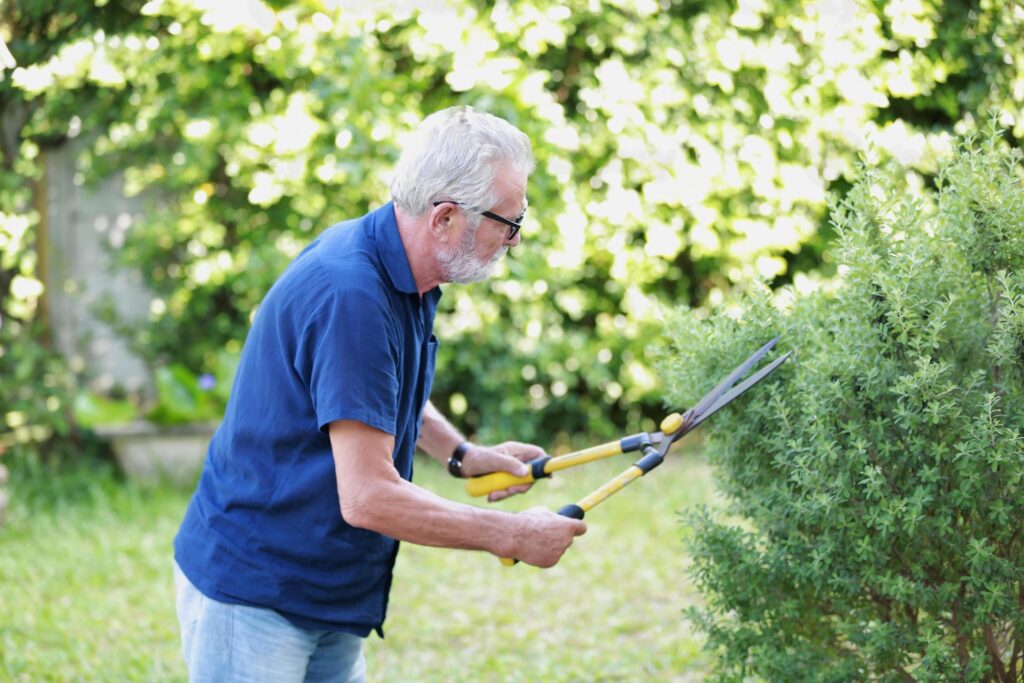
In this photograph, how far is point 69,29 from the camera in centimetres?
299

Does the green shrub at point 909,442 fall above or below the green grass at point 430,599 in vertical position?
above

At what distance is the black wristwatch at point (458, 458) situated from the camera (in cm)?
250

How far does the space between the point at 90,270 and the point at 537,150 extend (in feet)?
10.3

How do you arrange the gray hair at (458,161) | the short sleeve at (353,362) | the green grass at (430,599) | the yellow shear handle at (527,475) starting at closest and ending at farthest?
the short sleeve at (353,362) < the gray hair at (458,161) < the yellow shear handle at (527,475) < the green grass at (430,599)

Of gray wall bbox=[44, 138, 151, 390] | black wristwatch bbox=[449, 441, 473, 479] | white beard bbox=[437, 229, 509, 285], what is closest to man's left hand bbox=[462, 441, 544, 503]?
black wristwatch bbox=[449, 441, 473, 479]

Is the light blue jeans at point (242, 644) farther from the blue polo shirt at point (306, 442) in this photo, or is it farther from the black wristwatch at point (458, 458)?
the black wristwatch at point (458, 458)

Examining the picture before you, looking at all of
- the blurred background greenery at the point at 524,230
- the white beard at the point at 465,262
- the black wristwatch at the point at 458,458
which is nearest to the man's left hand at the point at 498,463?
the black wristwatch at the point at 458,458

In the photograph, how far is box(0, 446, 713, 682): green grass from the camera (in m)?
3.71

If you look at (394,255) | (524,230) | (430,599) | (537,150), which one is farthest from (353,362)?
(524,230)

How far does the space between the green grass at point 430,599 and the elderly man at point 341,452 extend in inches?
51.6

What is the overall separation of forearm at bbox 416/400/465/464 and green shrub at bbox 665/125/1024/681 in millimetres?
675

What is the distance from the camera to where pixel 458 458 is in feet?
8.25

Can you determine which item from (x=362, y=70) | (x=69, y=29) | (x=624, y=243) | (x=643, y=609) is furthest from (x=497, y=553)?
(x=624, y=243)

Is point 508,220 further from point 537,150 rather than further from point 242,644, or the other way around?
point 537,150
